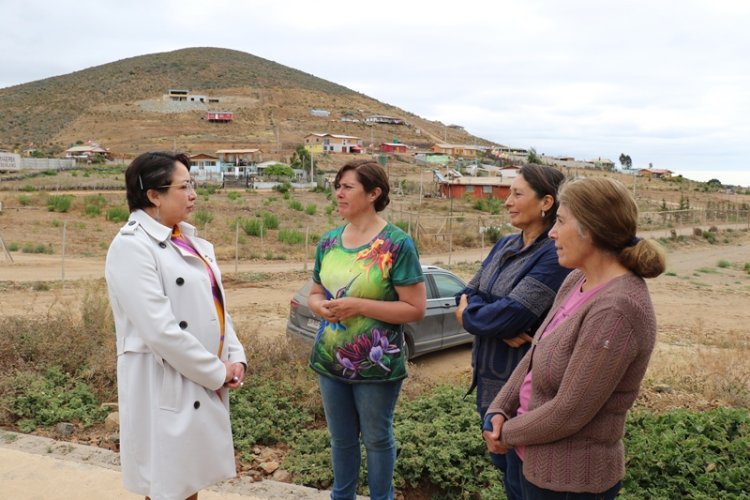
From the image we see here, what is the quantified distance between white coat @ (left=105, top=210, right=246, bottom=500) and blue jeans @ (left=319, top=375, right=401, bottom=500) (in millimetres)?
669

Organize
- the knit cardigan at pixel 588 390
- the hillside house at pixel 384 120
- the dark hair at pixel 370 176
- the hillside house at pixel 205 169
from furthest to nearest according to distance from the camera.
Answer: the hillside house at pixel 384 120 → the hillside house at pixel 205 169 → the dark hair at pixel 370 176 → the knit cardigan at pixel 588 390

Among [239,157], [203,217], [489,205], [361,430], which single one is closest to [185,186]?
[361,430]

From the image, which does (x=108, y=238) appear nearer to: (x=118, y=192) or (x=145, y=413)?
(x=118, y=192)

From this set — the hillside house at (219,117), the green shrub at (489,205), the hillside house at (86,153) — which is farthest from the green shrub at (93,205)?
the hillside house at (219,117)

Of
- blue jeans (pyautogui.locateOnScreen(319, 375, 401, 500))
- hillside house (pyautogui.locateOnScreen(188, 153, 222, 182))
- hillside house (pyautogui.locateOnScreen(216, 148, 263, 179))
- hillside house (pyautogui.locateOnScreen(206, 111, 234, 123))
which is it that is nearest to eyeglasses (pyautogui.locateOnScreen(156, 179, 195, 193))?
blue jeans (pyautogui.locateOnScreen(319, 375, 401, 500))

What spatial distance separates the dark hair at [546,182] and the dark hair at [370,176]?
71cm

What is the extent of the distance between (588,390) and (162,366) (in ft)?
5.28

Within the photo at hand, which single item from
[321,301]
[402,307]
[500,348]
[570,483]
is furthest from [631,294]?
[321,301]

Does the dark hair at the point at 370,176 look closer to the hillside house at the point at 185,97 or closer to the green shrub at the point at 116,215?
the green shrub at the point at 116,215

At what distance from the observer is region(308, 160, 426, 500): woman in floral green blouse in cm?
293

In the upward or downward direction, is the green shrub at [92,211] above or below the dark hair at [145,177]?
below

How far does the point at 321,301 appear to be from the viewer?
2994 millimetres

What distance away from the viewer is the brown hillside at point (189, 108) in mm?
74750

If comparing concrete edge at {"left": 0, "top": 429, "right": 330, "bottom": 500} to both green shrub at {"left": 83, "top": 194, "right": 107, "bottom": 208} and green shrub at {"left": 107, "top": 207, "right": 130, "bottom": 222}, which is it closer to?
green shrub at {"left": 107, "top": 207, "right": 130, "bottom": 222}
